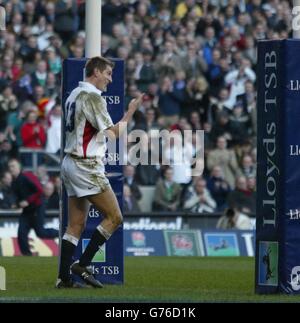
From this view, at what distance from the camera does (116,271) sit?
16.4 metres

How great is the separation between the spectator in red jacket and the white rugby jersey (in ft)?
41.3

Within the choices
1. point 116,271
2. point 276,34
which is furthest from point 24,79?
point 116,271

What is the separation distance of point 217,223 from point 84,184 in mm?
13035

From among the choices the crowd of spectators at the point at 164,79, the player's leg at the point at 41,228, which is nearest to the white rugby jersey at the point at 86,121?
the player's leg at the point at 41,228

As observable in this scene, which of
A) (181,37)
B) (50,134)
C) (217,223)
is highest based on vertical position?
(181,37)

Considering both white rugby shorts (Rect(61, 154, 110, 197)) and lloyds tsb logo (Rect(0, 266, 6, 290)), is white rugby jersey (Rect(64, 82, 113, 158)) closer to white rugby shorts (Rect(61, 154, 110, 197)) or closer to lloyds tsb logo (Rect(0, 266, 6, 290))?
white rugby shorts (Rect(61, 154, 110, 197))

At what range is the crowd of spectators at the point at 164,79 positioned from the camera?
28.0m

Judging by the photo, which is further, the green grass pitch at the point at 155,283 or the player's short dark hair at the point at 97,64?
the player's short dark hair at the point at 97,64

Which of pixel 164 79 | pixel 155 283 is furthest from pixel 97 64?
pixel 164 79

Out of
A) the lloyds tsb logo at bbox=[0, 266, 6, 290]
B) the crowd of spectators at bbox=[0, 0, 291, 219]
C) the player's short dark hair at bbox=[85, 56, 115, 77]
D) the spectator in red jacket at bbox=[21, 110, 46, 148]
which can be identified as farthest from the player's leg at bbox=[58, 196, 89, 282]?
the spectator in red jacket at bbox=[21, 110, 46, 148]

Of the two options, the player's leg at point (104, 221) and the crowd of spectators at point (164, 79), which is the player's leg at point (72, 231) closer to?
the player's leg at point (104, 221)

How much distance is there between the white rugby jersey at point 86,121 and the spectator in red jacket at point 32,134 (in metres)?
12.6
